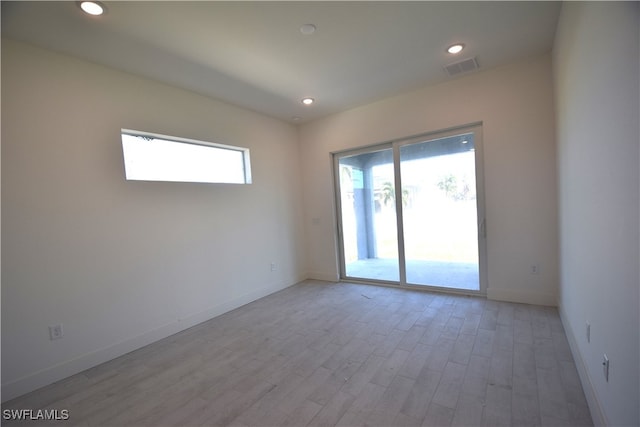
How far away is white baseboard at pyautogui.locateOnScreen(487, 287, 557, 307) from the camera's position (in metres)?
3.08

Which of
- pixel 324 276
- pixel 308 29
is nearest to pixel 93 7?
pixel 308 29

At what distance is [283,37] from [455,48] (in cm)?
166

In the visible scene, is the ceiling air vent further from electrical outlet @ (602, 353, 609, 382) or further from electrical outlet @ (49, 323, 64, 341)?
electrical outlet @ (49, 323, 64, 341)

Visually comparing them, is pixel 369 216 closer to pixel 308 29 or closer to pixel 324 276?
pixel 324 276

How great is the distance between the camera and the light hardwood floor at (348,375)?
1718 mm

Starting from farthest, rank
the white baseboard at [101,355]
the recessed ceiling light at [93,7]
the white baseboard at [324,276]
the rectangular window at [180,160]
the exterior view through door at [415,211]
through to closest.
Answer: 1. the white baseboard at [324,276]
2. the exterior view through door at [415,211]
3. the rectangular window at [180,160]
4. the white baseboard at [101,355]
5. the recessed ceiling light at [93,7]

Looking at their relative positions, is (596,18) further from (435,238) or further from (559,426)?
(435,238)

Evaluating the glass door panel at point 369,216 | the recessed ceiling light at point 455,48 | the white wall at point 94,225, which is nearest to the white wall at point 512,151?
the glass door panel at point 369,216

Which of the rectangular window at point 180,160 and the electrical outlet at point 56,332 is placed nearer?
the electrical outlet at point 56,332

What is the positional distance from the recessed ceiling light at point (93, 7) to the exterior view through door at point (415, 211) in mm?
3268

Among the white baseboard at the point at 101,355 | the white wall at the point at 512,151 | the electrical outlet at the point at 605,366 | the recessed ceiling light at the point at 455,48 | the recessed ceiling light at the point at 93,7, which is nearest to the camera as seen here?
the electrical outlet at the point at 605,366

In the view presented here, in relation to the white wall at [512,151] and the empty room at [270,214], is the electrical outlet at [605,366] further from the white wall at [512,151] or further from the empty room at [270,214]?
the white wall at [512,151]

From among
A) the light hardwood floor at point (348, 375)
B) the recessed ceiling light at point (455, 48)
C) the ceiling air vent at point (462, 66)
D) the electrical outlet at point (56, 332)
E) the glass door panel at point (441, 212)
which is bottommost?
the light hardwood floor at point (348, 375)

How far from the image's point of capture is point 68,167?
2.39 metres
